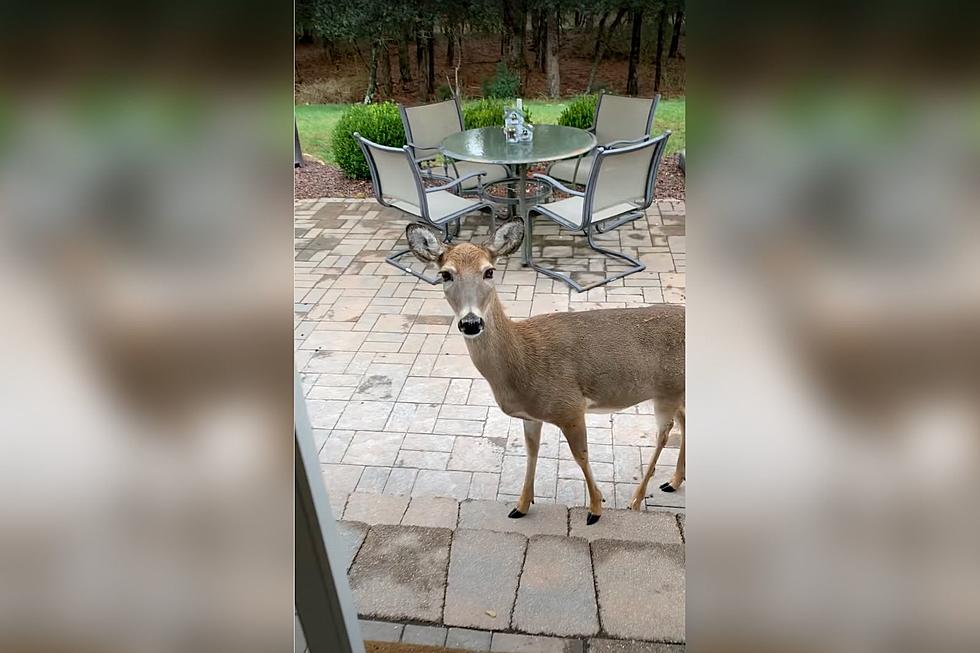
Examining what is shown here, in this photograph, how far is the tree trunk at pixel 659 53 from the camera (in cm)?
1236

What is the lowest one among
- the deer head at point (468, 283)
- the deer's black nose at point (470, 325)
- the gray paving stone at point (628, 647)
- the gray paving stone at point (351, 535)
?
the gray paving stone at point (351, 535)

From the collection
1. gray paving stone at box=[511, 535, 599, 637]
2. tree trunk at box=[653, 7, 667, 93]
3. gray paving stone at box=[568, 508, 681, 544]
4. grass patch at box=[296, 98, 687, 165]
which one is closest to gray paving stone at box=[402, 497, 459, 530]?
gray paving stone at box=[511, 535, 599, 637]

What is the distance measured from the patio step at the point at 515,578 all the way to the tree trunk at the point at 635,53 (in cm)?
1208

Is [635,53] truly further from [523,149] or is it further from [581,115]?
[523,149]

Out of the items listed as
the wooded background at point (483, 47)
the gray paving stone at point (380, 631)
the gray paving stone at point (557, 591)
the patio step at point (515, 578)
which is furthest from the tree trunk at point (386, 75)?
the gray paving stone at point (380, 631)

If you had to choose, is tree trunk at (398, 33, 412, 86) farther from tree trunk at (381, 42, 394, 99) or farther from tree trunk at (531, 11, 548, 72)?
tree trunk at (531, 11, 548, 72)

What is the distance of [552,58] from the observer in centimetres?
1345

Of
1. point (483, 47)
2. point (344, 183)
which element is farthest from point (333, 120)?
point (344, 183)

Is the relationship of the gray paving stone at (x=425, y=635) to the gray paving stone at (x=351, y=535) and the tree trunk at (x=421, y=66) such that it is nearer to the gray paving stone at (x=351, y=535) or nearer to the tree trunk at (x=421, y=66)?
the gray paving stone at (x=351, y=535)

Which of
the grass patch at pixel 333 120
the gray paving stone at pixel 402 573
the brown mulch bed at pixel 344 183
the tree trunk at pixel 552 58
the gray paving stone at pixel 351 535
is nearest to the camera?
the gray paving stone at pixel 402 573

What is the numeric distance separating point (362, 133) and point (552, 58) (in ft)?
22.5
